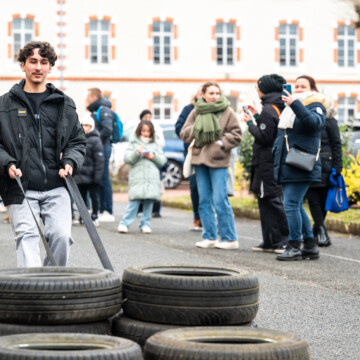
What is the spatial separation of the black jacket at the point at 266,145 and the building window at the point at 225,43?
1333 inches

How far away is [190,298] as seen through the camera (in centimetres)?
471

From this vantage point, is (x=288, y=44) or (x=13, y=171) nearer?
(x=13, y=171)

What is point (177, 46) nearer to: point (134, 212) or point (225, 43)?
point (225, 43)

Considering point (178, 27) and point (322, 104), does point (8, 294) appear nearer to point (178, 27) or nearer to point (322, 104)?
point (322, 104)

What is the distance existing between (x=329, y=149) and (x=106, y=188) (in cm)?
497

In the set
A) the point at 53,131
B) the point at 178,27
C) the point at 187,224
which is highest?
the point at 178,27

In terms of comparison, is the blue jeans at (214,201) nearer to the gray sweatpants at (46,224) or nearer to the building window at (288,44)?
the gray sweatpants at (46,224)

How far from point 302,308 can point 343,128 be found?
10.3 meters

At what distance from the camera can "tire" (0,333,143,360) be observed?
12.4 ft

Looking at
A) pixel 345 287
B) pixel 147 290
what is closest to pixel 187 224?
pixel 345 287

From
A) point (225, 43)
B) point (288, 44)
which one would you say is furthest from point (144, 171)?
point (288, 44)

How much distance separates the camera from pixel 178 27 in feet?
144

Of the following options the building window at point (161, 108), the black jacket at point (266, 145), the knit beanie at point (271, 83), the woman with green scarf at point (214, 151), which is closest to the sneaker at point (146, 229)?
the woman with green scarf at point (214, 151)

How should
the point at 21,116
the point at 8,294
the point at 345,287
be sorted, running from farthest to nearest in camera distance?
1. the point at 345,287
2. the point at 21,116
3. the point at 8,294
